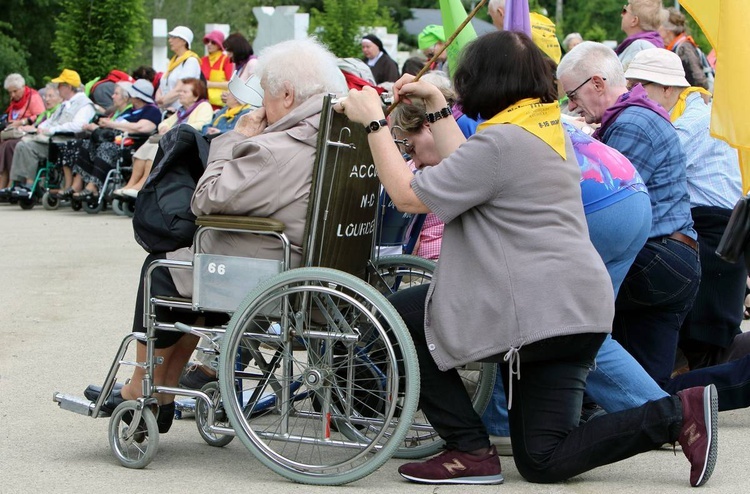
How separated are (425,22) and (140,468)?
4615cm

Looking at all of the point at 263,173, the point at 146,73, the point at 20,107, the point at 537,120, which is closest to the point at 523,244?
the point at 537,120

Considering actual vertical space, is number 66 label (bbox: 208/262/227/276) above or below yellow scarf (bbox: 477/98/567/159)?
below

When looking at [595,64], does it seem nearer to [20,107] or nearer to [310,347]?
[310,347]

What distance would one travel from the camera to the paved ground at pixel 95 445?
4234 millimetres

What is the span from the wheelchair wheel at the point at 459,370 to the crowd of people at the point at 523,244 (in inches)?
6.2

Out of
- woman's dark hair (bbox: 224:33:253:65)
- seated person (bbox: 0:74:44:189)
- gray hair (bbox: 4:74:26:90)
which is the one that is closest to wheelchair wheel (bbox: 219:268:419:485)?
woman's dark hair (bbox: 224:33:253:65)

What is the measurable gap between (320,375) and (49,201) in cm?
1241

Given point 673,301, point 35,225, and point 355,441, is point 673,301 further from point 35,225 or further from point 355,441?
point 35,225

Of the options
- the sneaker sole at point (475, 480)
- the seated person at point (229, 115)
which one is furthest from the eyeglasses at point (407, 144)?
the seated person at point (229, 115)

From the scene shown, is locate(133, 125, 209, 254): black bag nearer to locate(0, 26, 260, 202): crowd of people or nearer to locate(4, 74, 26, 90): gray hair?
locate(0, 26, 260, 202): crowd of people

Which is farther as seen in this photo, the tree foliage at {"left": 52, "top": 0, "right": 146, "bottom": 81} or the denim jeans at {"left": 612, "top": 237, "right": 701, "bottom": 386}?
the tree foliage at {"left": 52, "top": 0, "right": 146, "bottom": 81}

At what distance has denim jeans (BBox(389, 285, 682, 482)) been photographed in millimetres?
4090

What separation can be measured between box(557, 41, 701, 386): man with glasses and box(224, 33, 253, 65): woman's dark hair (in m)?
7.71

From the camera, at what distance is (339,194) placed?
437 centimetres
